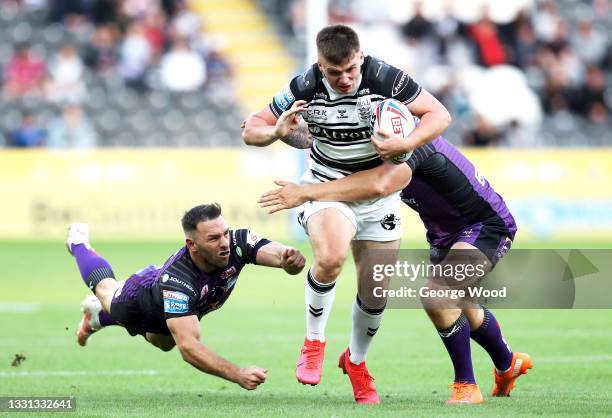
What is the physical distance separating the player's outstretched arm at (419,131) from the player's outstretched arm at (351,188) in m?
0.30

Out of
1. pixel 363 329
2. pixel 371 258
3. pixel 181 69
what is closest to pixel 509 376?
pixel 363 329

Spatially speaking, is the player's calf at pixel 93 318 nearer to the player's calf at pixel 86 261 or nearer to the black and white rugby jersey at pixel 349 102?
the player's calf at pixel 86 261

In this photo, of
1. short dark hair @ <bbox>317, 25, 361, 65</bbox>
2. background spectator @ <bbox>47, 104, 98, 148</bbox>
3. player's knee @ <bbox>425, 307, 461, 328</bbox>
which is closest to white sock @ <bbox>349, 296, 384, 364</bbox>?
player's knee @ <bbox>425, 307, 461, 328</bbox>

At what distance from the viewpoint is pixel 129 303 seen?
8.72 m

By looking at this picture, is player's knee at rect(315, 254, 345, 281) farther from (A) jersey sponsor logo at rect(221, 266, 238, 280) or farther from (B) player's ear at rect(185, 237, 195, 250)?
(B) player's ear at rect(185, 237, 195, 250)

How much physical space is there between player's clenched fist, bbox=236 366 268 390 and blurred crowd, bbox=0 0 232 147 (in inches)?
614

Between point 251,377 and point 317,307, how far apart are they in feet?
2.93

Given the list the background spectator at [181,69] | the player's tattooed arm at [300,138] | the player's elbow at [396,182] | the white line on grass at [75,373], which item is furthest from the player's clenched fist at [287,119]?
the background spectator at [181,69]

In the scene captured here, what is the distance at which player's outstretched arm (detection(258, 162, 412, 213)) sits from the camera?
772 cm

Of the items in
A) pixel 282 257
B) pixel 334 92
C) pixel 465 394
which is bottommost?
pixel 465 394

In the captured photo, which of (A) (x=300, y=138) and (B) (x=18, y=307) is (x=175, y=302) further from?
(B) (x=18, y=307)

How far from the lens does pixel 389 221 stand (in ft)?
26.5

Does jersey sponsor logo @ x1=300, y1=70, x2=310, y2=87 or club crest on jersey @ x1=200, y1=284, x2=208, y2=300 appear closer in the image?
jersey sponsor logo @ x1=300, y1=70, x2=310, y2=87

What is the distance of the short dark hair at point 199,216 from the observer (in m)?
7.95
